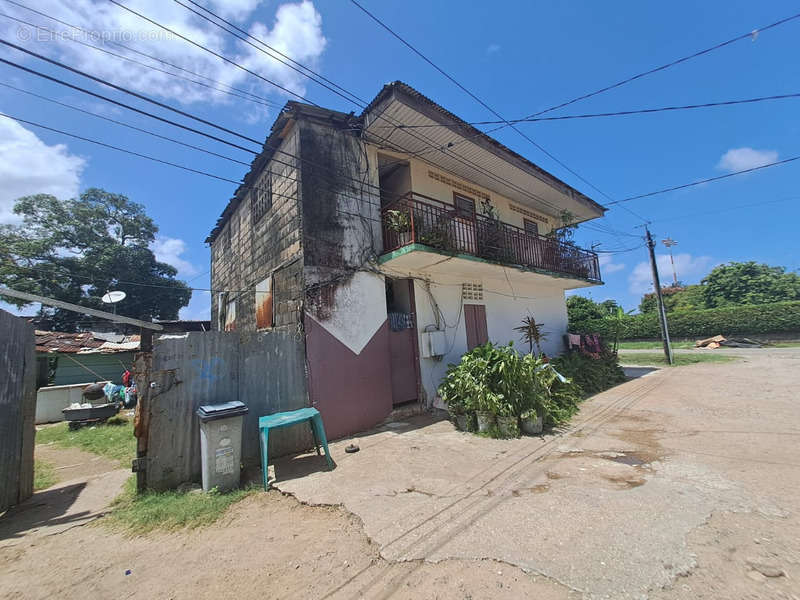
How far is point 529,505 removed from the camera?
3488 millimetres

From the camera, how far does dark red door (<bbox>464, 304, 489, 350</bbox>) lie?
31.3 feet

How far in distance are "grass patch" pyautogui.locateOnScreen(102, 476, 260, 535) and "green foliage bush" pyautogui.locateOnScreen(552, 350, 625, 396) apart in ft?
28.4

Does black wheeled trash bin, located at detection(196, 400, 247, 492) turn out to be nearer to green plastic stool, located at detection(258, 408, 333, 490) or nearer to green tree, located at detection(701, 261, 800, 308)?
green plastic stool, located at detection(258, 408, 333, 490)

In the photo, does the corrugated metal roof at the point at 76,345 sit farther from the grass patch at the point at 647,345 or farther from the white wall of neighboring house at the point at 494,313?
the grass patch at the point at 647,345

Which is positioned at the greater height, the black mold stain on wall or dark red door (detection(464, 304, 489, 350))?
the black mold stain on wall

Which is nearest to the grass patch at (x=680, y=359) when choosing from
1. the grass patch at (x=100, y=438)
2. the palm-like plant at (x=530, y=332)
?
the palm-like plant at (x=530, y=332)

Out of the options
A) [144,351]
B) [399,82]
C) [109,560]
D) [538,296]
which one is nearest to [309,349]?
[144,351]

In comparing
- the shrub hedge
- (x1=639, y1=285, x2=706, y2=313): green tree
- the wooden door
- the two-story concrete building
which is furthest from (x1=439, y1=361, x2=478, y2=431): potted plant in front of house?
(x1=639, y1=285, x2=706, y2=313): green tree

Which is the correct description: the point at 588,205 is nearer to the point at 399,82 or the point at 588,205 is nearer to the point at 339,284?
the point at 399,82

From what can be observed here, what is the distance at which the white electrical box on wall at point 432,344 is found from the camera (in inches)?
314

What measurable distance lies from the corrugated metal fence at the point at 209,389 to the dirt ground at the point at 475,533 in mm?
712

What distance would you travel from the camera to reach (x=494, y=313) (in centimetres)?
1059

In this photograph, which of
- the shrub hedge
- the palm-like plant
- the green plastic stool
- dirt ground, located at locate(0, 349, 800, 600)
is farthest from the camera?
the shrub hedge

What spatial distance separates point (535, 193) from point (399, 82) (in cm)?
733
